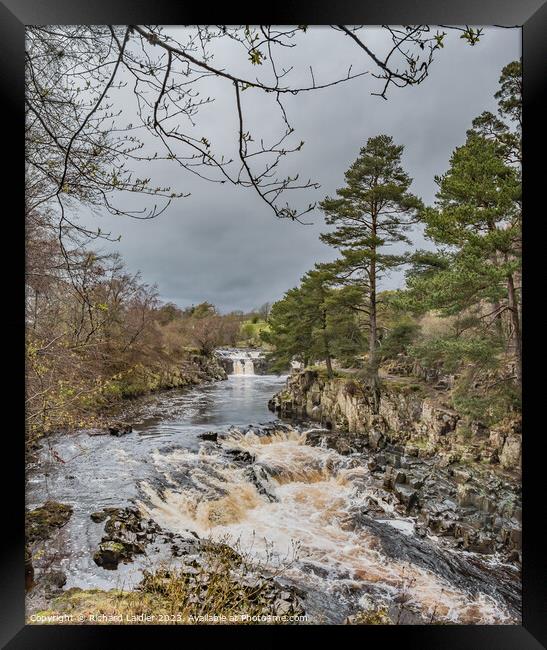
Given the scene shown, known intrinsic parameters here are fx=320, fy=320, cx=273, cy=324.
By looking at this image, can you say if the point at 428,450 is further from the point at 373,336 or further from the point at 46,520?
the point at 46,520

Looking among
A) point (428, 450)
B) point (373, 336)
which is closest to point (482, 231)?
point (373, 336)

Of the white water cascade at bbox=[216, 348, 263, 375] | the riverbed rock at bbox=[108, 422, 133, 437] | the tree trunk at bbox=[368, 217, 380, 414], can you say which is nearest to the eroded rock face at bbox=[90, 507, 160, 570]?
the riverbed rock at bbox=[108, 422, 133, 437]

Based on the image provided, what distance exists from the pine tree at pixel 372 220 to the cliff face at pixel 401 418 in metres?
0.17

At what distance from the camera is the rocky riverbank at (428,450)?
1.98 meters

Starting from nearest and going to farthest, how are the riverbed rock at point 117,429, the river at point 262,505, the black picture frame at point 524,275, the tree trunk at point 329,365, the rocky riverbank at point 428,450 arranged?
the black picture frame at point 524,275 < the river at point 262,505 < the rocky riverbank at point 428,450 < the riverbed rock at point 117,429 < the tree trunk at point 329,365

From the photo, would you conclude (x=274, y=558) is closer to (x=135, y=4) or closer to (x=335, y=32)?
(x=135, y=4)

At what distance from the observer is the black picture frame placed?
3.75 ft

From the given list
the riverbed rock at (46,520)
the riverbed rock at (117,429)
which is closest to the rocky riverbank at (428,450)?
the riverbed rock at (117,429)

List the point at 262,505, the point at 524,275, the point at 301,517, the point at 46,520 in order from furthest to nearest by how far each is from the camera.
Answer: the point at 262,505 → the point at 301,517 → the point at 46,520 → the point at 524,275

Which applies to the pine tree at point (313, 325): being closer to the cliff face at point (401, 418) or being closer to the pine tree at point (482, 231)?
the cliff face at point (401, 418)

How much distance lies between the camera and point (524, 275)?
1.28 meters

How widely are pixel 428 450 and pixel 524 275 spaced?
5.81 feet

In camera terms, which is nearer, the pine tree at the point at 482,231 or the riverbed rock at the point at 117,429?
the pine tree at the point at 482,231
